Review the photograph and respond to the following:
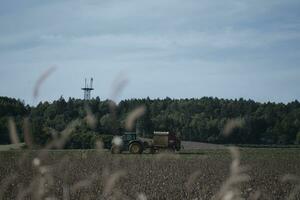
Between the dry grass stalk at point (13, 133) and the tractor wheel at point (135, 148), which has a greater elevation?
the dry grass stalk at point (13, 133)

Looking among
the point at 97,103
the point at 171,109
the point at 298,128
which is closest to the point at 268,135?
the point at 298,128

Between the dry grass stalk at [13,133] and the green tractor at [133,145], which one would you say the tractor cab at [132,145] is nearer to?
the green tractor at [133,145]

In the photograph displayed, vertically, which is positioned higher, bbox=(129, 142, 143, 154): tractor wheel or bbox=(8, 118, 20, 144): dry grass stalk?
bbox=(8, 118, 20, 144): dry grass stalk

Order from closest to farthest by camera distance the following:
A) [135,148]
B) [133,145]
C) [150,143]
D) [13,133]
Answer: [13,133] → [135,148] → [133,145] → [150,143]

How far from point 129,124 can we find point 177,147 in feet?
131

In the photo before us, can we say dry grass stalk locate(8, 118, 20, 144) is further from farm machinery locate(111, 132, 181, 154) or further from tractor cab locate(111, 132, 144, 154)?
farm machinery locate(111, 132, 181, 154)

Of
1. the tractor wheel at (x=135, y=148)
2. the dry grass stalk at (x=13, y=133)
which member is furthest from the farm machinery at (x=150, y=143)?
the dry grass stalk at (x=13, y=133)

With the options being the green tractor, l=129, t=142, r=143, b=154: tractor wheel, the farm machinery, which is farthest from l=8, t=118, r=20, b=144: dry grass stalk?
l=129, t=142, r=143, b=154: tractor wheel

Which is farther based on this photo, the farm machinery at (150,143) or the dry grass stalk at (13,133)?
the farm machinery at (150,143)

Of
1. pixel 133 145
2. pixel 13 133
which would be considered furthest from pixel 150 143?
pixel 13 133

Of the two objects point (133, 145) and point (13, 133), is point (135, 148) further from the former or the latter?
point (13, 133)

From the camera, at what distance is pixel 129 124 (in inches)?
189

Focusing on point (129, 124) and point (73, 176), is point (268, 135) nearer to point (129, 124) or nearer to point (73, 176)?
point (73, 176)

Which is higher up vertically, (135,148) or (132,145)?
(132,145)
